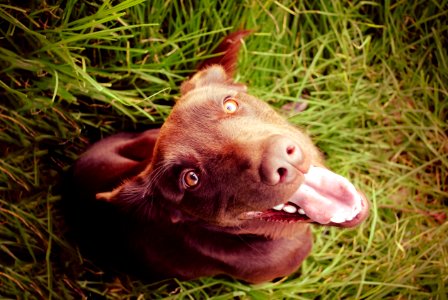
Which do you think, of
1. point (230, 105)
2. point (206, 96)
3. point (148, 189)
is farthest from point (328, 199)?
point (148, 189)

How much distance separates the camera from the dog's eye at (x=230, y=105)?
8.66 ft

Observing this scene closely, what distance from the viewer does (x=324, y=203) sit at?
2537 millimetres

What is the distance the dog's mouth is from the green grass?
4.02ft

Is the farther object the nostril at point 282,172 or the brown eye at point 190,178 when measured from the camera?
the brown eye at point 190,178

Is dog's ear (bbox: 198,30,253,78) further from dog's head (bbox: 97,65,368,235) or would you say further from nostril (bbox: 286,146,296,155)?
nostril (bbox: 286,146,296,155)

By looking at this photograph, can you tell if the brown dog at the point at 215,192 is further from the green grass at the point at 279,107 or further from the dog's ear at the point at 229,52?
the green grass at the point at 279,107

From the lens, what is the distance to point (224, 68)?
329 centimetres

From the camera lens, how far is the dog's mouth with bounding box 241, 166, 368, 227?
2523mm

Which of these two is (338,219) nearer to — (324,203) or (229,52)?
(324,203)

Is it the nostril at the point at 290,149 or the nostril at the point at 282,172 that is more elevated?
the nostril at the point at 290,149

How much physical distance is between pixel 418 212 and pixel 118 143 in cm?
255

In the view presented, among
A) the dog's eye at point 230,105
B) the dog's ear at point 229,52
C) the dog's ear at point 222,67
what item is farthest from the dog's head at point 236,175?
the dog's ear at point 229,52

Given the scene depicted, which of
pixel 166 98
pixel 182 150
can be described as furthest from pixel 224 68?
pixel 182 150

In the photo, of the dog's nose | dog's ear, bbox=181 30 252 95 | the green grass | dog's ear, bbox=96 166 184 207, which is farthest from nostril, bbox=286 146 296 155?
the green grass
